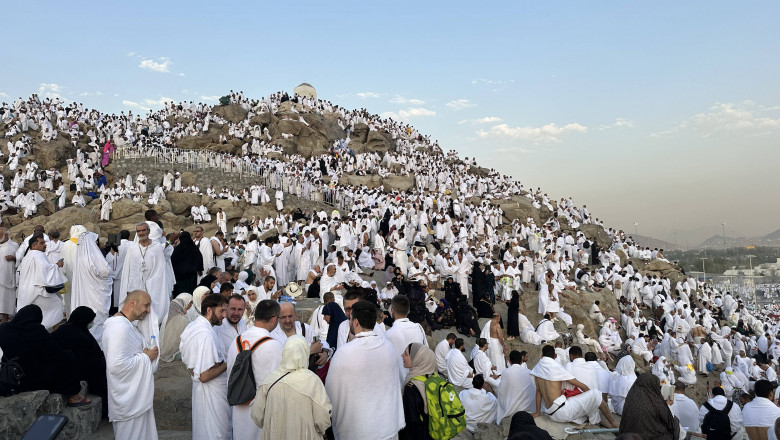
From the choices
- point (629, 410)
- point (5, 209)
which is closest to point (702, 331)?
point (629, 410)

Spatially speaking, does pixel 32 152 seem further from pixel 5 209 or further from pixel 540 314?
pixel 540 314

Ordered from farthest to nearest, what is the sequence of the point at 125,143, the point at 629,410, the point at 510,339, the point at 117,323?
the point at 125,143, the point at 510,339, the point at 629,410, the point at 117,323

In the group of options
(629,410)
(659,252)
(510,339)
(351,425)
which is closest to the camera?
(351,425)

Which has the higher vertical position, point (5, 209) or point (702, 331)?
→ point (5, 209)

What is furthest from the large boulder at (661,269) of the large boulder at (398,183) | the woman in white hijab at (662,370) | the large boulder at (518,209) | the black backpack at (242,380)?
the black backpack at (242,380)

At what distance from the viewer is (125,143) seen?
27.3 metres

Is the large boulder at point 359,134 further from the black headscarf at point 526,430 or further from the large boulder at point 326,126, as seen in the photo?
the black headscarf at point 526,430

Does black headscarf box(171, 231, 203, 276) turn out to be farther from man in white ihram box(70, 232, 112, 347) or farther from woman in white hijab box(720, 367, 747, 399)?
woman in white hijab box(720, 367, 747, 399)

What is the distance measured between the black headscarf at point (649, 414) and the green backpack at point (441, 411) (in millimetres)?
2202

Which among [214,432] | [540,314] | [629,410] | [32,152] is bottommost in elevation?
[540,314]

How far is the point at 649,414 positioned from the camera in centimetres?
500

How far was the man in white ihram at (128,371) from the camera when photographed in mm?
3902

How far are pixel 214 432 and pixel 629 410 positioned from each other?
411 centimetres

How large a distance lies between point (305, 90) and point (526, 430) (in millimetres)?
50065
